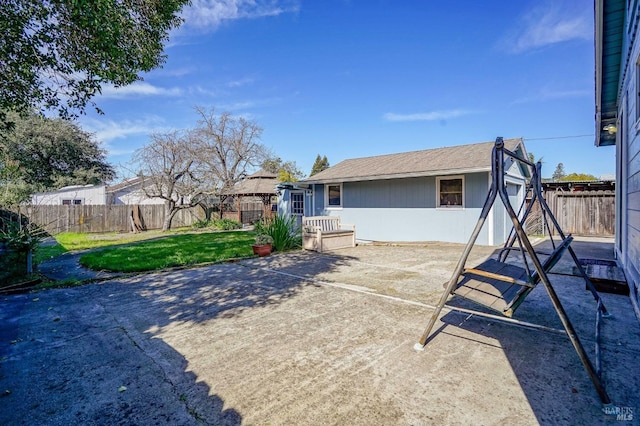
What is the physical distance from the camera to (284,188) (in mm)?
15805

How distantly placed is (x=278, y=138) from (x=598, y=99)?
20590 mm

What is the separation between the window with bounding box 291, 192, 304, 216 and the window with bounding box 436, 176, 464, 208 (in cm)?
687

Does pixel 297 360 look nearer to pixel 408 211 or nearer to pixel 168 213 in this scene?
pixel 408 211

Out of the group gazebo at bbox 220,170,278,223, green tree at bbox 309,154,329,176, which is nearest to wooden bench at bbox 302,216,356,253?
gazebo at bbox 220,170,278,223

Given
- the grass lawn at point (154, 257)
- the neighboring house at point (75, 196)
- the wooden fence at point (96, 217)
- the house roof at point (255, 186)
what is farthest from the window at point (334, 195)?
the neighboring house at point (75, 196)

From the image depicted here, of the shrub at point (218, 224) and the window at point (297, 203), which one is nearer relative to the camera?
the window at point (297, 203)

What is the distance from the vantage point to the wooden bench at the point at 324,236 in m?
9.82

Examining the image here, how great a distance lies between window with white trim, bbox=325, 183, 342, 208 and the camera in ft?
44.3

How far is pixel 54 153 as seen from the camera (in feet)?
82.8

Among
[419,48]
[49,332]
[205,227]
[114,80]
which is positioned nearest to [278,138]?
[205,227]

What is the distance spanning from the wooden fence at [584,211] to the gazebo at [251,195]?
1530cm

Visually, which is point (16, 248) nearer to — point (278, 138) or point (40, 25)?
point (40, 25)

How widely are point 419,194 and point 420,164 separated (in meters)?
1.15

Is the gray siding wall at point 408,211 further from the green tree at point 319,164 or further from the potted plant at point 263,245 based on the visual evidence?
the green tree at point 319,164
